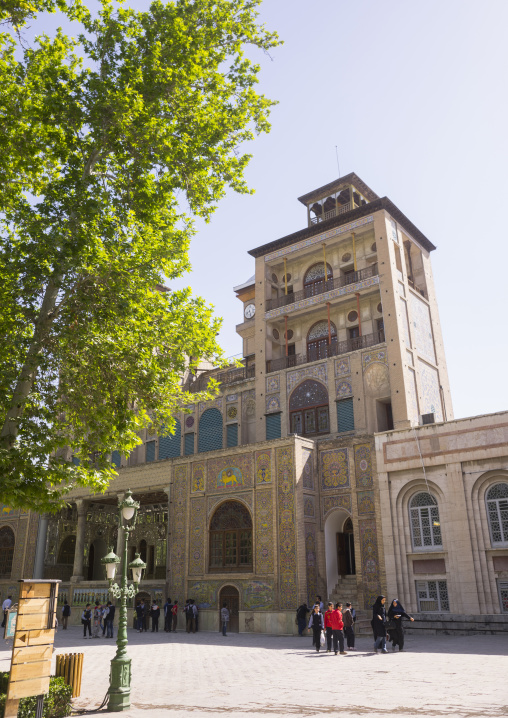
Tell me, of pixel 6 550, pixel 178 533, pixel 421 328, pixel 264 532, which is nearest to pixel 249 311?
pixel 421 328

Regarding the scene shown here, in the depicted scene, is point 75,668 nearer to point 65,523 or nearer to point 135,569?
point 135,569

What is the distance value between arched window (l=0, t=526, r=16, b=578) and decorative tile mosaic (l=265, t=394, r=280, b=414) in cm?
1649

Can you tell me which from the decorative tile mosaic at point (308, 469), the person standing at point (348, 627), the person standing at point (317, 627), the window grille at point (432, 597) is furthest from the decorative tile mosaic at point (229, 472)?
the person standing at point (348, 627)

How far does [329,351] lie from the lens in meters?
26.9

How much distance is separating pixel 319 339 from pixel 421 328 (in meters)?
4.77

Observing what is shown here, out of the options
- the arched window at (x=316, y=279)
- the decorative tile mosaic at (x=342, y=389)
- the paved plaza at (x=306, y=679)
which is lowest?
the paved plaza at (x=306, y=679)

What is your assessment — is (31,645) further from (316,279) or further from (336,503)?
(316,279)

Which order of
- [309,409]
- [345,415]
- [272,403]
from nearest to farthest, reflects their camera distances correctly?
[345,415]
[309,409]
[272,403]

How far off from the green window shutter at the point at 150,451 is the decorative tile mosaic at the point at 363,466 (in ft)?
41.8

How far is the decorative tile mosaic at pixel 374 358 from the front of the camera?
2444 cm

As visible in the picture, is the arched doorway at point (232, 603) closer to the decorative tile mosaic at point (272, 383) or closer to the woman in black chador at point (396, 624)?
the woman in black chador at point (396, 624)

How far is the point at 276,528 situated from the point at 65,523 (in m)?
15.0

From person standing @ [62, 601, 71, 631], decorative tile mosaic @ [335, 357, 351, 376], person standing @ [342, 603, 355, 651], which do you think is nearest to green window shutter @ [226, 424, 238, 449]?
decorative tile mosaic @ [335, 357, 351, 376]

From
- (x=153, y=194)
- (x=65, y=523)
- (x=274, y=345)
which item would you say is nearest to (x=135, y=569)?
(x=153, y=194)
